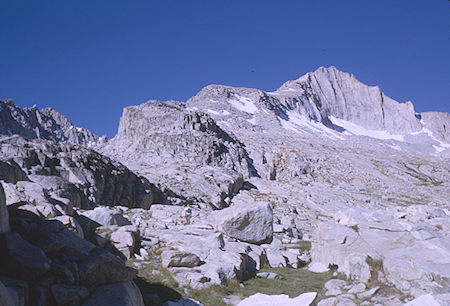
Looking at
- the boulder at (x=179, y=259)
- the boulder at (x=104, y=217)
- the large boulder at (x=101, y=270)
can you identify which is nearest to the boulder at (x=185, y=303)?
the large boulder at (x=101, y=270)

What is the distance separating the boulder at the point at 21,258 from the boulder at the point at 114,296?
A: 123 centimetres

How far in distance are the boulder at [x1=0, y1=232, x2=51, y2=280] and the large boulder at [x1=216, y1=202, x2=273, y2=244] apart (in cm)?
1160

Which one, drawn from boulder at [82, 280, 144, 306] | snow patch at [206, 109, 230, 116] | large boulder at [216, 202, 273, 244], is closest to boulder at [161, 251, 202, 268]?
boulder at [82, 280, 144, 306]

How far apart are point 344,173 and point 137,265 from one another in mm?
91821

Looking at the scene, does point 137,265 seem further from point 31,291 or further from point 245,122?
point 245,122

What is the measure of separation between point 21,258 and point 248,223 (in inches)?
507

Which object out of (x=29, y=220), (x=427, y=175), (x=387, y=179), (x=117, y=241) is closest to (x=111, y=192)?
(x=117, y=241)

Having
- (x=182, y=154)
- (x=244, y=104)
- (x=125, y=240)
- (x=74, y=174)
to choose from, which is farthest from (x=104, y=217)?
(x=244, y=104)

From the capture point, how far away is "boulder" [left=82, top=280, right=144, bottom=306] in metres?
6.92

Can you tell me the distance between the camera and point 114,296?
7.16 m

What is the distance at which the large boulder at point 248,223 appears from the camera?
17.8m

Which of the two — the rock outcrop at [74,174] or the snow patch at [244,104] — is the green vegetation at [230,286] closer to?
the rock outcrop at [74,174]

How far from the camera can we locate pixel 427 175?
105312mm

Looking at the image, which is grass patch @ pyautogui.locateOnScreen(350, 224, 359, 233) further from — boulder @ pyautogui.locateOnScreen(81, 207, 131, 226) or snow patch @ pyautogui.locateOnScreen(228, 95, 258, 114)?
snow patch @ pyautogui.locateOnScreen(228, 95, 258, 114)
